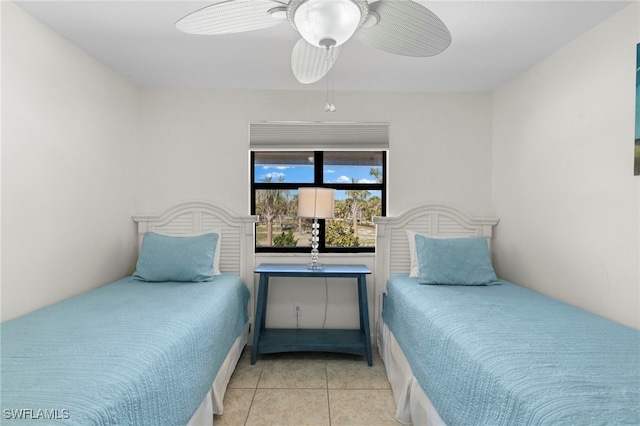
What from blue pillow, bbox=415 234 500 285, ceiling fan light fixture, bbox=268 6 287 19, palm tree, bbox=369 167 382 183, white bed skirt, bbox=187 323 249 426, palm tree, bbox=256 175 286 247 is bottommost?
white bed skirt, bbox=187 323 249 426

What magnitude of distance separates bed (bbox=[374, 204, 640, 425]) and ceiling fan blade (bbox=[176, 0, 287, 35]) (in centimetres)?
151

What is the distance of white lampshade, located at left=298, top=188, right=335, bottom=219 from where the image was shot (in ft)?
9.23

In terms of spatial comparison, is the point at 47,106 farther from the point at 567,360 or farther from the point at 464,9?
the point at 567,360

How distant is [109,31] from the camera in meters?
2.06

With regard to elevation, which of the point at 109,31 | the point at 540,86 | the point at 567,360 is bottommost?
the point at 567,360

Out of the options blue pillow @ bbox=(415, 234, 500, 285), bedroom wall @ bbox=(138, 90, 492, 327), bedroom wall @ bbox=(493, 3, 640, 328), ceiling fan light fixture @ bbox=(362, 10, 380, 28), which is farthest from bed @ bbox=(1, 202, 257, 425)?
bedroom wall @ bbox=(493, 3, 640, 328)

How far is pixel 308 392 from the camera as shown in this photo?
91.5 inches

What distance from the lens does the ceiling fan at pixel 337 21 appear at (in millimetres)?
1074

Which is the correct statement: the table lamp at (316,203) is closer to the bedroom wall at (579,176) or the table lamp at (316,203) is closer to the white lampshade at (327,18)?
the bedroom wall at (579,176)

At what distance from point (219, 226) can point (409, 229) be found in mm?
1661

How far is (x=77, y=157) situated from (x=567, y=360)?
2848 millimetres

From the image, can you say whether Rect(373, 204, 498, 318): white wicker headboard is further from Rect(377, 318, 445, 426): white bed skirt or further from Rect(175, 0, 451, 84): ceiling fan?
Rect(175, 0, 451, 84): ceiling fan

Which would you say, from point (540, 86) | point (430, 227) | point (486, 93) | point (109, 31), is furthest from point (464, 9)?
point (109, 31)

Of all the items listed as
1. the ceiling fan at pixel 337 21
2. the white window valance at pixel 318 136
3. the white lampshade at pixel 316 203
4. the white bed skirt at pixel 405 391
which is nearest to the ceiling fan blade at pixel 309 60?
the ceiling fan at pixel 337 21
